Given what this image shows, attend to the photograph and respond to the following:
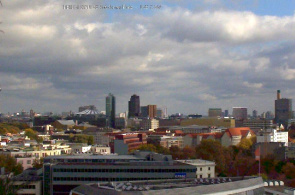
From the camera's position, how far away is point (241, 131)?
114000 millimetres

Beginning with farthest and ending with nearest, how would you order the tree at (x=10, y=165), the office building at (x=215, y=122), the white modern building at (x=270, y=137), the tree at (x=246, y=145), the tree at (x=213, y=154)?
the office building at (x=215, y=122) → the white modern building at (x=270, y=137) → the tree at (x=246, y=145) → the tree at (x=213, y=154) → the tree at (x=10, y=165)

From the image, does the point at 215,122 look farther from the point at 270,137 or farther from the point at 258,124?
the point at 270,137

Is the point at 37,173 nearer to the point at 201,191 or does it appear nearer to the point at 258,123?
the point at 201,191

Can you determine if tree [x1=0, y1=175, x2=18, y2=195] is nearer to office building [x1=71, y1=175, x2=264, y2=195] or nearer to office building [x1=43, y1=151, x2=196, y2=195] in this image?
office building [x1=43, y1=151, x2=196, y2=195]

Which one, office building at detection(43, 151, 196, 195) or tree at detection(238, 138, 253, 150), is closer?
office building at detection(43, 151, 196, 195)

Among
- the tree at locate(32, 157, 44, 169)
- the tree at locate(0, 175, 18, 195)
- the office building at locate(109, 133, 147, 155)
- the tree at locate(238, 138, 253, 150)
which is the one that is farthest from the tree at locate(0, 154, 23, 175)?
the tree at locate(238, 138, 253, 150)

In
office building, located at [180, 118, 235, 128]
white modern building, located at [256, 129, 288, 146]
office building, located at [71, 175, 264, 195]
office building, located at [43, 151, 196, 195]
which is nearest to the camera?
office building, located at [71, 175, 264, 195]

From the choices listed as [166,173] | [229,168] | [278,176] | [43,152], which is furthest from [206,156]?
[166,173]

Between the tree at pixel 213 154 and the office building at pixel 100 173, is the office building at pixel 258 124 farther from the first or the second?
the office building at pixel 100 173

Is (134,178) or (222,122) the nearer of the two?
(134,178)

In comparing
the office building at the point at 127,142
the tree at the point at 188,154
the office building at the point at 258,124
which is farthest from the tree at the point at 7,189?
the office building at the point at 258,124

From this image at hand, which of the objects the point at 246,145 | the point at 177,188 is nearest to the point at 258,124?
the point at 246,145

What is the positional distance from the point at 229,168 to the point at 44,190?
36.2m

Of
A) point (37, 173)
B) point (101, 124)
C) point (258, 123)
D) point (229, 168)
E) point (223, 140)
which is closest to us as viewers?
point (37, 173)
